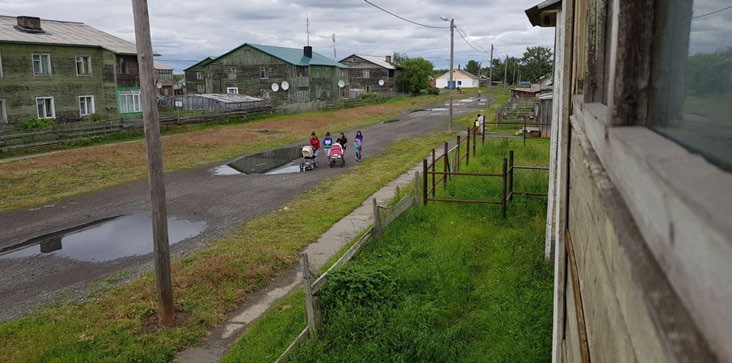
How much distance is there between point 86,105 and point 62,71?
8.69 feet

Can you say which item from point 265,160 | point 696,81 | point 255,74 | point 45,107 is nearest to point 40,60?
point 45,107

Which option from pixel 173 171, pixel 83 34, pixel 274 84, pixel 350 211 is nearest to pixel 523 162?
pixel 350 211

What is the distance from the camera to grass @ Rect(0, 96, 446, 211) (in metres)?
16.4

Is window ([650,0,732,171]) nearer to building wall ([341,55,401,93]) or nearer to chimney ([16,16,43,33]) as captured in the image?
chimney ([16,16,43,33])

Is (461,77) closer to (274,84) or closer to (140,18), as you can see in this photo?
(274,84)

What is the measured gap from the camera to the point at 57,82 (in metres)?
32.6

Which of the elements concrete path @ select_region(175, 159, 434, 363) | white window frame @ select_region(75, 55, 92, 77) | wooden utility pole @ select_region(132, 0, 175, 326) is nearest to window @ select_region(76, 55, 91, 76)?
white window frame @ select_region(75, 55, 92, 77)

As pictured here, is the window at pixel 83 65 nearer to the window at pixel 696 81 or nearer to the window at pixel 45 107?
the window at pixel 45 107

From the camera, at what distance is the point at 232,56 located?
53.3 metres

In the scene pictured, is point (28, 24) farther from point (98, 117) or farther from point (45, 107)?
point (98, 117)

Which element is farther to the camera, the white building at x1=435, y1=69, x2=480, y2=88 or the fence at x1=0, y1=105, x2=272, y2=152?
the white building at x1=435, y1=69, x2=480, y2=88

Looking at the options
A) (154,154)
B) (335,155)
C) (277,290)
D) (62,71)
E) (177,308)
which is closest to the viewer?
(154,154)

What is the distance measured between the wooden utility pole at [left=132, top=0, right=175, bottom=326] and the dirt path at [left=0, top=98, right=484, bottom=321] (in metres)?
1.86

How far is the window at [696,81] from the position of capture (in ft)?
3.13
